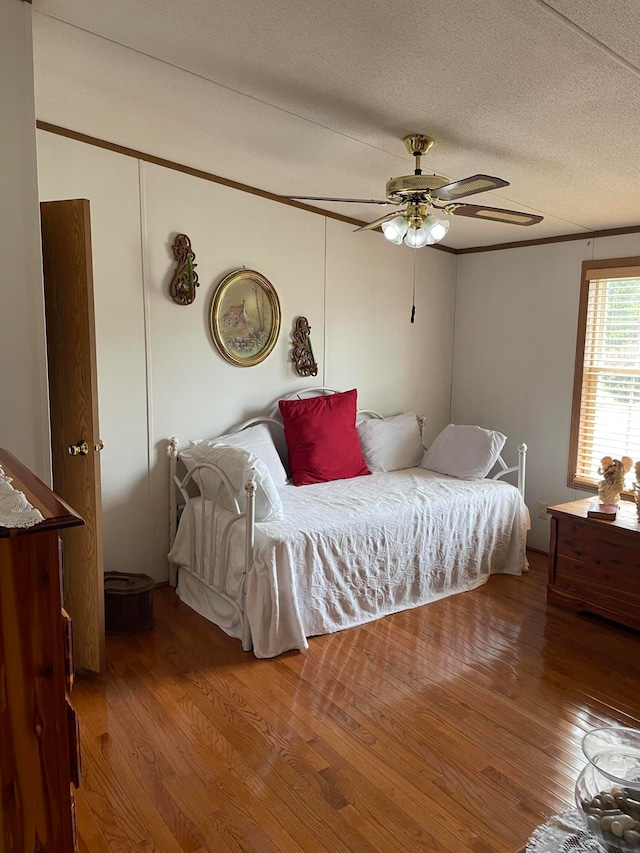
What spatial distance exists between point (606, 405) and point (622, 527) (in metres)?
1.15

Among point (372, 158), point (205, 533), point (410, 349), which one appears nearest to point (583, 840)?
point (205, 533)

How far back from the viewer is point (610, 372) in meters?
4.09

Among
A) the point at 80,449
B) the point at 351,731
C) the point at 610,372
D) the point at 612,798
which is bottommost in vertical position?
the point at 351,731

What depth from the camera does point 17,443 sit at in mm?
2166

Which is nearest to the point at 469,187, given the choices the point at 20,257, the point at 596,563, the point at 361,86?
the point at 361,86

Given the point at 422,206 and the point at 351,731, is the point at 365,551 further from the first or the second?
the point at 422,206

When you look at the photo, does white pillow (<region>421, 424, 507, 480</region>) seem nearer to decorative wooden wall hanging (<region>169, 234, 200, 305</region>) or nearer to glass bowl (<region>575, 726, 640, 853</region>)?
decorative wooden wall hanging (<region>169, 234, 200, 305</region>)

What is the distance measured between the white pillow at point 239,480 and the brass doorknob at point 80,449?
2.59 feet

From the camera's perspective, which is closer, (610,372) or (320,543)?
(320,543)

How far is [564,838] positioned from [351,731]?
1.31 metres

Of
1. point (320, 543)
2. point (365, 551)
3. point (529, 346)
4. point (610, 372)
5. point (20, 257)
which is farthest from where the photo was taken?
point (529, 346)

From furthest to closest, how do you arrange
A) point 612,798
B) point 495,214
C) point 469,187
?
point 495,214 → point 469,187 → point 612,798

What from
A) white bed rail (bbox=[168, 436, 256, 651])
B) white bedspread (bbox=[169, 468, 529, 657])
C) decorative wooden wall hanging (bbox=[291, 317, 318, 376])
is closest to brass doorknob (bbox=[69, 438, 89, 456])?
white bed rail (bbox=[168, 436, 256, 651])

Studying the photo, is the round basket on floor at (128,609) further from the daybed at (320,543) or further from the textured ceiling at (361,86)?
the textured ceiling at (361,86)
